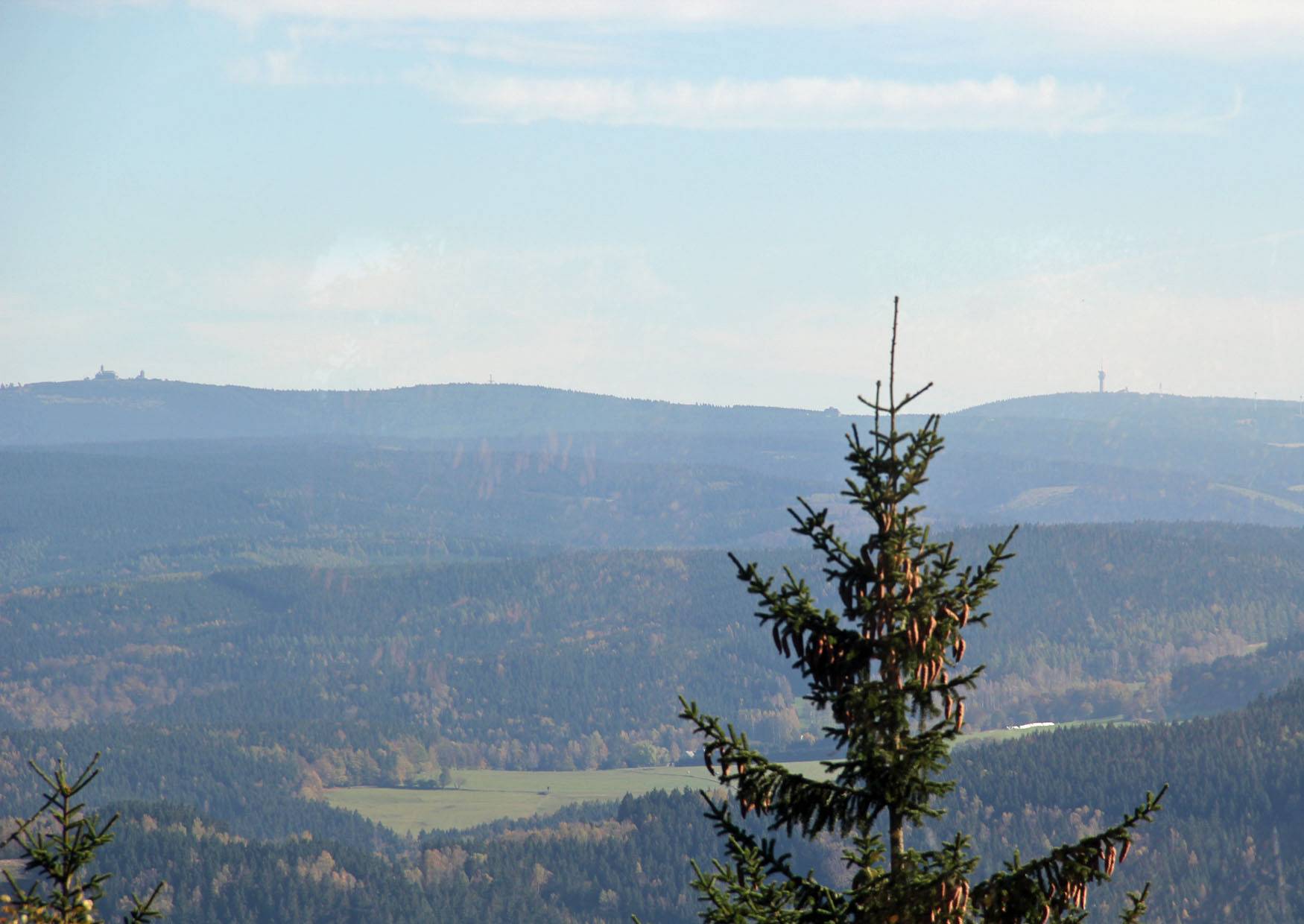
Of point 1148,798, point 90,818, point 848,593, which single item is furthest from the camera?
point 90,818

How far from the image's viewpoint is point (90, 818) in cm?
3148

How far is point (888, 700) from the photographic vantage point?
28.7 meters

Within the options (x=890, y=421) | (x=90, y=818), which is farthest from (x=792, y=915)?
(x=90, y=818)

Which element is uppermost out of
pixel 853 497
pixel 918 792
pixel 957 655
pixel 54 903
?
pixel 853 497

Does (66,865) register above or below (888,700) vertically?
below

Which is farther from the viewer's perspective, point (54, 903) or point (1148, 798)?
point (54, 903)

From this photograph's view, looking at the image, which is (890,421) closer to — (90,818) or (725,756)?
(725,756)

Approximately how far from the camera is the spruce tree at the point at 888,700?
28.1 metres

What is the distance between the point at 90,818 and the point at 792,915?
1175cm

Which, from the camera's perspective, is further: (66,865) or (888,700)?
(66,865)

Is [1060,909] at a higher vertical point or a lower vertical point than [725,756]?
lower

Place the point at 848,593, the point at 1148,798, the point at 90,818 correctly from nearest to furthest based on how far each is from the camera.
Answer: the point at 1148,798 < the point at 848,593 < the point at 90,818

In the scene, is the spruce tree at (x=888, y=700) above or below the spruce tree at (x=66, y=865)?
above

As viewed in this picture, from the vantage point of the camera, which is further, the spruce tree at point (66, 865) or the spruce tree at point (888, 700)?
the spruce tree at point (66, 865)
